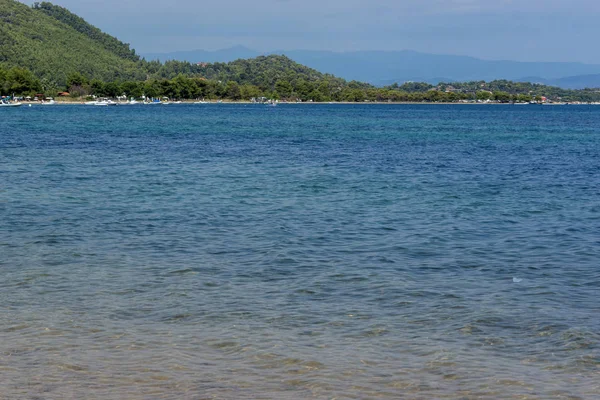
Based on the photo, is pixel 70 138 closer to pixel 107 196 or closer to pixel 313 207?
pixel 107 196

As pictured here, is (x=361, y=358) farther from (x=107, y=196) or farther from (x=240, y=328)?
(x=107, y=196)

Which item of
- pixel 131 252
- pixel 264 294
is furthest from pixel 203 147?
pixel 264 294

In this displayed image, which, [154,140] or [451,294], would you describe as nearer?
[451,294]

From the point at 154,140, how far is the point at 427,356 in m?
49.7

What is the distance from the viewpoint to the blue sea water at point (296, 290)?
919 centimetres

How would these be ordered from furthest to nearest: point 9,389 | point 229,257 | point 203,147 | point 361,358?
point 203,147
point 229,257
point 361,358
point 9,389

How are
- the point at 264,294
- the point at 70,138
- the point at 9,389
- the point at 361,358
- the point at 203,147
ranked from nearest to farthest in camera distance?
the point at 9,389
the point at 361,358
the point at 264,294
the point at 203,147
the point at 70,138

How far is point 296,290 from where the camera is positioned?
519 inches

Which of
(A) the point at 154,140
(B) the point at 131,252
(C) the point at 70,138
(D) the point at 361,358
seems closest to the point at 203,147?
(A) the point at 154,140

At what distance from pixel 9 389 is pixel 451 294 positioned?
7.55 meters

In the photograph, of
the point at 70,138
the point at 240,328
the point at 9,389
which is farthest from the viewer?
the point at 70,138

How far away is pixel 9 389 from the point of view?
855cm

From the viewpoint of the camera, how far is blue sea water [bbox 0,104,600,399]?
9188 millimetres

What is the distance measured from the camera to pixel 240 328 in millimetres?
11023
